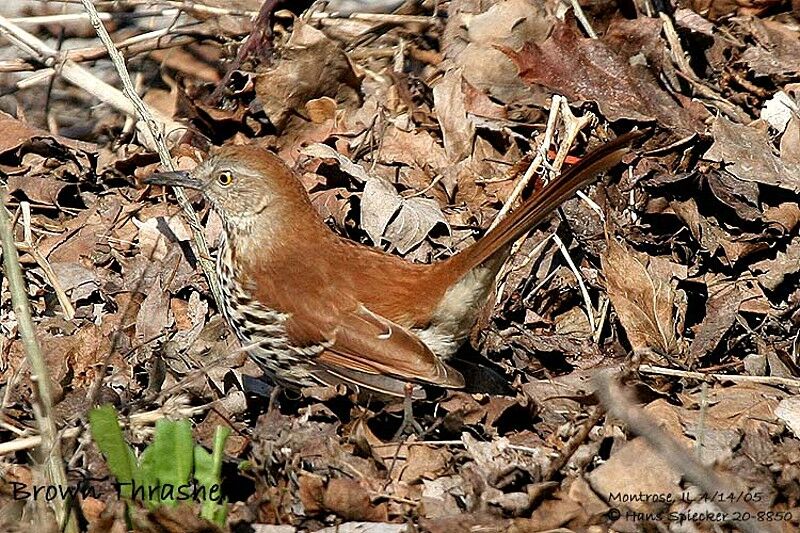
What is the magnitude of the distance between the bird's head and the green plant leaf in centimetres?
156

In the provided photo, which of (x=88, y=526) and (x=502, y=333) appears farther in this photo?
(x=502, y=333)

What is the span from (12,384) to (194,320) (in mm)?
1333

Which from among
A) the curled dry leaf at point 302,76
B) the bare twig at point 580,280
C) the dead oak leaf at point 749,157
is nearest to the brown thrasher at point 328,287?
the bare twig at point 580,280

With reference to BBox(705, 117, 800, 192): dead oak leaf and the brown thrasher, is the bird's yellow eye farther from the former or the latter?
BBox(705, 117, 800, 192): dead oak leaf

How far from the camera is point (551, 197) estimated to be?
3.99 m

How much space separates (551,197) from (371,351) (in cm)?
90

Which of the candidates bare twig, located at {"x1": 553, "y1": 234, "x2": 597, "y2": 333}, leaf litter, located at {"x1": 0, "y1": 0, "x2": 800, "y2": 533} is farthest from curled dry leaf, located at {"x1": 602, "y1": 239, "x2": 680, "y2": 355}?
bare twig, located at {"x1": 553, "y1": 234, "x2": 597, "y2": 333}

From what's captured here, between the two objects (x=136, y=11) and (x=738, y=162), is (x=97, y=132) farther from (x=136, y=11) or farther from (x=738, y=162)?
(x=738, y=162)

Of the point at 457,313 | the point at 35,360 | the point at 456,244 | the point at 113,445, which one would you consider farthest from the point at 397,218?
the point at 35,360

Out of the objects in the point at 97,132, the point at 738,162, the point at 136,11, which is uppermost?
the point at 136,11

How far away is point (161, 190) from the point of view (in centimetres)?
578

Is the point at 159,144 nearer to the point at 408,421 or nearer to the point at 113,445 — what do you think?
the point at 408,421

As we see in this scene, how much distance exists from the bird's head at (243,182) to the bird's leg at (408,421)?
989 mm

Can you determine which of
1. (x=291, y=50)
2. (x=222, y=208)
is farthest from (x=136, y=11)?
(x=222, y=208)
